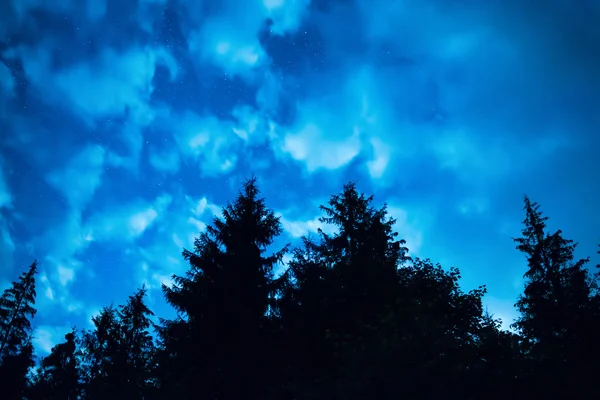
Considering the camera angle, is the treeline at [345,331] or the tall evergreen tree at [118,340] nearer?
the treeline at [345,331]

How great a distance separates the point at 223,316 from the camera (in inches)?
524

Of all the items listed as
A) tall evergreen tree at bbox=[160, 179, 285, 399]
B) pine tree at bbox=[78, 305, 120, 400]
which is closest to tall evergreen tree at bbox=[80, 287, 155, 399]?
pine tree at bbox=[78, 305, 120, 400]

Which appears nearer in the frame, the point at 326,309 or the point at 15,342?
the point at 326,309

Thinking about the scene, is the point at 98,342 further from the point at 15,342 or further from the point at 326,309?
the point at 326,309

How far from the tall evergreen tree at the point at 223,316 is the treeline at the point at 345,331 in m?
0.05

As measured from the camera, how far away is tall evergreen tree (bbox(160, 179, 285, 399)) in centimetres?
1202

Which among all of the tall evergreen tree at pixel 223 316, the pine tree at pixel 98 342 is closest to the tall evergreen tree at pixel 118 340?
the pine tree at pixel 98 342

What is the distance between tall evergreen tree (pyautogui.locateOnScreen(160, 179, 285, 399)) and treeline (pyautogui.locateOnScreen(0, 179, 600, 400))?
5 centimetres

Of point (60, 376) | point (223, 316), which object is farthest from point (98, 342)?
point (223, 316)

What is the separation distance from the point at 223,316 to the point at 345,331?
482 centimetres

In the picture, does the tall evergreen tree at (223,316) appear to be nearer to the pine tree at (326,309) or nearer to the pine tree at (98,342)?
the pine tree at (326,309)

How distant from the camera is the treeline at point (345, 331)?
25.2ft

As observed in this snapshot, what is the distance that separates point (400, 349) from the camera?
7684mm

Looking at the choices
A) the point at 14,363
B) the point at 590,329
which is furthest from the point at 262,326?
the point at 14,363
